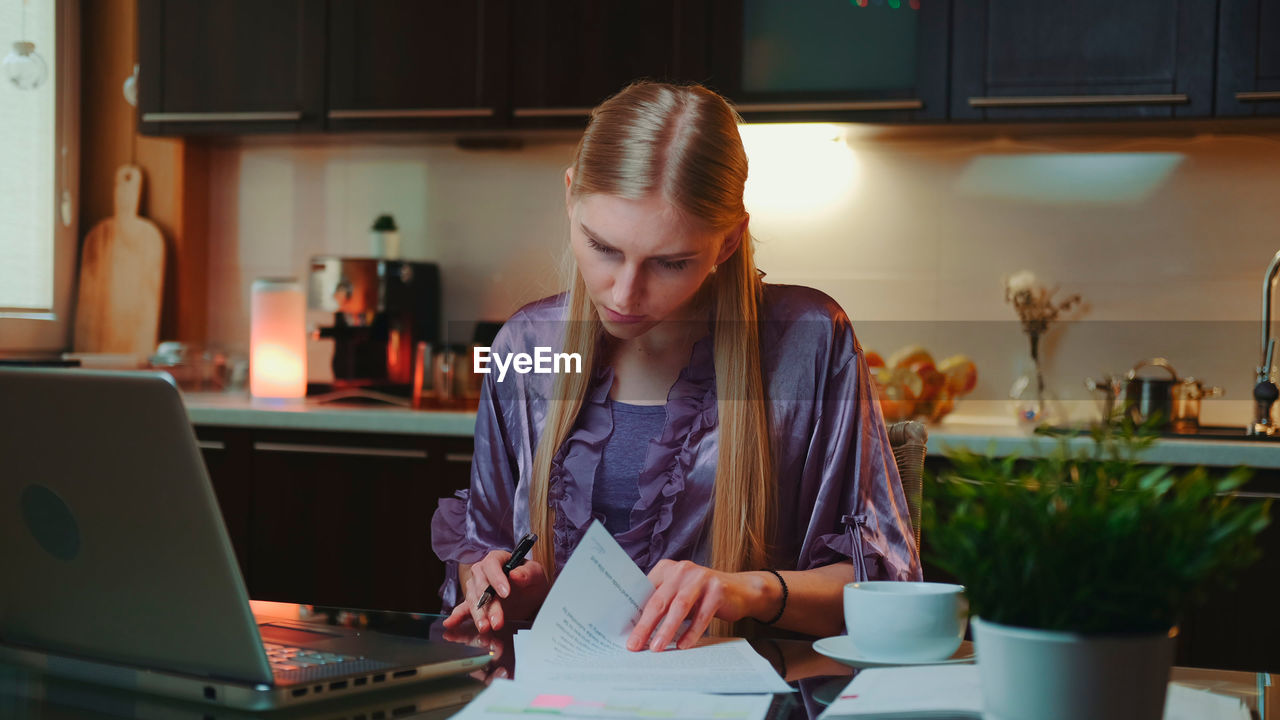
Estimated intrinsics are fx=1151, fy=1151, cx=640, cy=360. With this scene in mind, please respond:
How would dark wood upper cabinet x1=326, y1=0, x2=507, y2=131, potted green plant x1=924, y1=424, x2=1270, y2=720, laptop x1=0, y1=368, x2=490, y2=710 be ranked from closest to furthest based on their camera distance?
potted green plant x1=924, y1=424, x2=1270, y2=720 < laptop x1=0, y1=368, x2=490, y2=710 < dark wood upper cabinet x1=326, y1=0, x2=507, y2=131

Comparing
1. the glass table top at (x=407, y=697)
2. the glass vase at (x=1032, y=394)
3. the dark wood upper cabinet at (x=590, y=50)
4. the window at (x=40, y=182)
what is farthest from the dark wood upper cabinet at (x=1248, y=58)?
the window at (x=40, y=182)

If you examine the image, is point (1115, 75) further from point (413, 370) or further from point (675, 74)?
point (413, 370)

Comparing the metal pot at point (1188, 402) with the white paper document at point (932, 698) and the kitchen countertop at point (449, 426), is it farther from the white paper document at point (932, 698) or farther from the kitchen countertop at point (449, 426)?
the white paper document at point (932, 698)

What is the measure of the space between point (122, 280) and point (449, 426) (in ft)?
4.39

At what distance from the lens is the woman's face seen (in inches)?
47.4

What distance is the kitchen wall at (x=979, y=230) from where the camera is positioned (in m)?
2.71

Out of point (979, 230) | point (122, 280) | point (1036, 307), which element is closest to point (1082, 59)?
point (979, 230)

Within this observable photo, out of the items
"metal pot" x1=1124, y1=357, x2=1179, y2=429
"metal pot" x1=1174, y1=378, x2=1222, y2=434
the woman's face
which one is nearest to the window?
the woman's face

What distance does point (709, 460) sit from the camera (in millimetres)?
1352

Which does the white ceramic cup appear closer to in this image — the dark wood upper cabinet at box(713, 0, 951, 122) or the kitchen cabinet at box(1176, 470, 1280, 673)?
the kitchen cabinet at box(1176, 470, 1280, 673)

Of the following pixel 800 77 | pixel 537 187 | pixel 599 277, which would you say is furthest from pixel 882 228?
pixel 599 277

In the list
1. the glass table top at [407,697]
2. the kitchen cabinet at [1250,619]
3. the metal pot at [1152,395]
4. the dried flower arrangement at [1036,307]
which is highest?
the dried flower arrangement at [1036,307]

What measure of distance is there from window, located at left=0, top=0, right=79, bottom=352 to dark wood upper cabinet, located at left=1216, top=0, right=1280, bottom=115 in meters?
3.02

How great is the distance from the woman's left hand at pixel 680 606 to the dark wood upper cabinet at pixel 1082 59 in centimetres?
192
